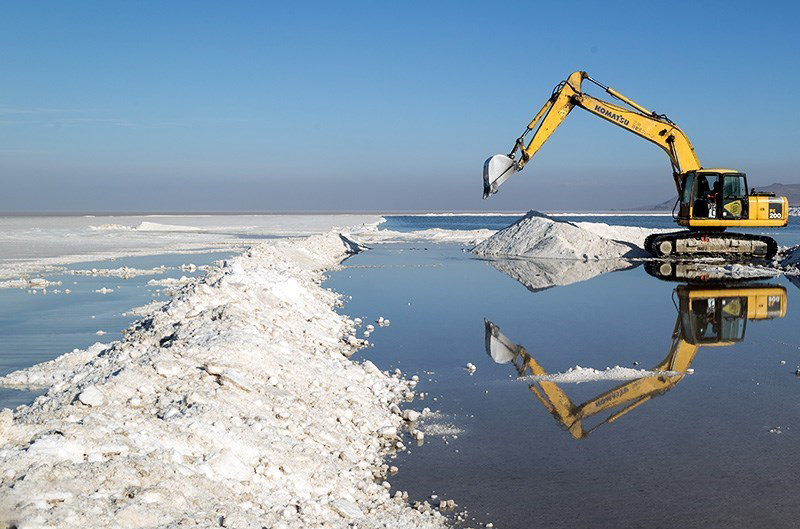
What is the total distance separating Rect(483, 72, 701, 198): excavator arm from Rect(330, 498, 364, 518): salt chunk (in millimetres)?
18878

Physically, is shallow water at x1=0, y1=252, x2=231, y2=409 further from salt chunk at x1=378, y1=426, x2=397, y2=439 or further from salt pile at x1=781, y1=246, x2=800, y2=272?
salt pile at x1=781, y1=246, x2=800, y2=272

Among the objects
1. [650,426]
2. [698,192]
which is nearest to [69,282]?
[650,426]

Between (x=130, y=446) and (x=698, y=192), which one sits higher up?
(x=698, y=192)

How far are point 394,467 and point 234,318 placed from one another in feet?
11.2

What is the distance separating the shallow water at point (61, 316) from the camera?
880cm

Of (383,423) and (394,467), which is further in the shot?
(383,423)

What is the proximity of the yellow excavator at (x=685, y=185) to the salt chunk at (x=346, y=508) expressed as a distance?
1842 cm

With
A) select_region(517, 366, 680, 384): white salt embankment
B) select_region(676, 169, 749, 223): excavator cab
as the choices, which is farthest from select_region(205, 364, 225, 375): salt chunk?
select_region(676, 169, 749, 223): excavator cab

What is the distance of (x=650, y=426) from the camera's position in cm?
641

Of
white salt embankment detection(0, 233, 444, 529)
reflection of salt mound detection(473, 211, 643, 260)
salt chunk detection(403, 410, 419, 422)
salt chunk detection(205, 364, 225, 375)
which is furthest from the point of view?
reflection of salt mound detection(473, 211, 643, 260)

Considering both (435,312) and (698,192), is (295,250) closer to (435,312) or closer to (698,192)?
(435,312)

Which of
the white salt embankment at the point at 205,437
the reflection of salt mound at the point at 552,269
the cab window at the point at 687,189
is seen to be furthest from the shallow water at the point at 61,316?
the cab window at the point at 687,189

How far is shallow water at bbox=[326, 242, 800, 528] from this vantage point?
485 cm

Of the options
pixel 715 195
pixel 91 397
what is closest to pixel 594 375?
pixel 91 397
